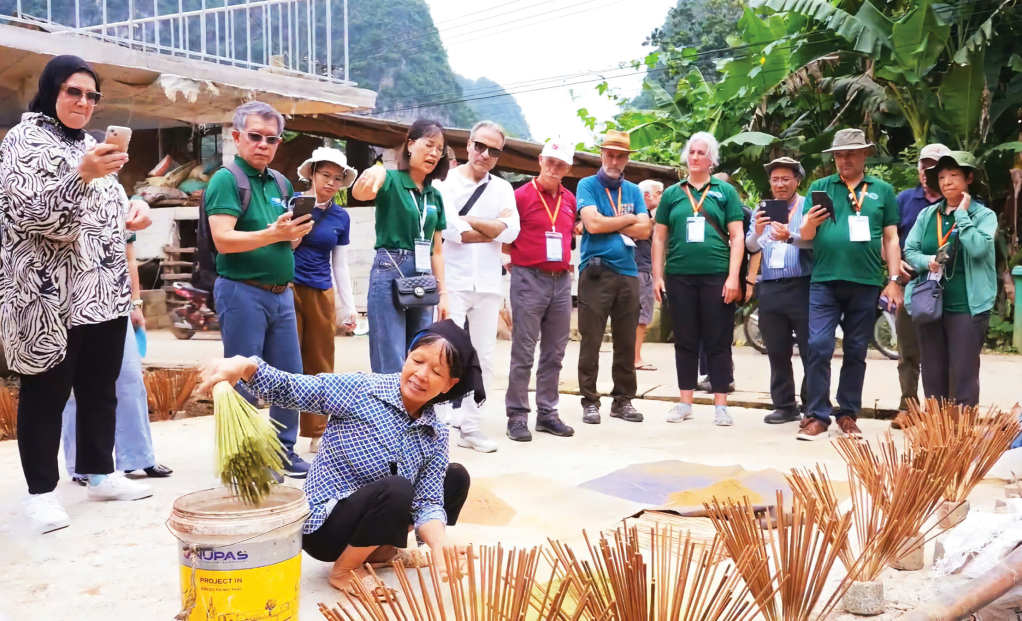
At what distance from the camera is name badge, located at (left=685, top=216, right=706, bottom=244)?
17.3ft

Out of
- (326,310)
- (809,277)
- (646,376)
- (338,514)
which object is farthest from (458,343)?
(646,376)

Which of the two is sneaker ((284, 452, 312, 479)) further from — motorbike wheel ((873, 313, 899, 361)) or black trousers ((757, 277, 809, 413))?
motorbike wheel ((873, 313, 899, 361))

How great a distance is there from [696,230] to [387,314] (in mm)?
2056

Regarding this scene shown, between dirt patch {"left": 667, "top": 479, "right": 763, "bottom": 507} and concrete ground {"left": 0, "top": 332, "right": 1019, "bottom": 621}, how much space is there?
8.2 inches

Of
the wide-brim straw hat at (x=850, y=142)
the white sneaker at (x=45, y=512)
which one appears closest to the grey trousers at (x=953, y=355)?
the wide-brim straw hat at (x=850, y=142)

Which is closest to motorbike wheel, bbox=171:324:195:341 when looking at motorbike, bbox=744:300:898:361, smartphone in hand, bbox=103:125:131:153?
motorbike, bbox=744:300:898:361

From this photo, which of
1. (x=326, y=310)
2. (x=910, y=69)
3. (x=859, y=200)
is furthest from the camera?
(x=910, y=69)

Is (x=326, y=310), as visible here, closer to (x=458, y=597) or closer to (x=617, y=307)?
(x=617, y=307)

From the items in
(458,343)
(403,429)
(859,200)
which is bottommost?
(403,429)

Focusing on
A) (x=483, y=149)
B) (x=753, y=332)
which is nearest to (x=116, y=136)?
(x=483, y=149)

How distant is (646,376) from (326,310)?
3.92 metres

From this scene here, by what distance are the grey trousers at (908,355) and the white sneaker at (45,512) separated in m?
4.64

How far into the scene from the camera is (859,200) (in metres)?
5.02

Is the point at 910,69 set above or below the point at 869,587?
above
